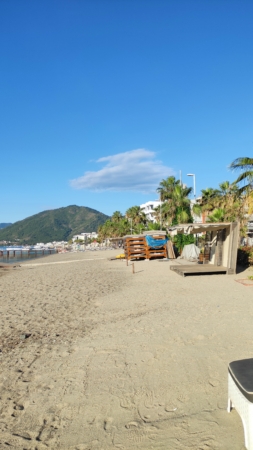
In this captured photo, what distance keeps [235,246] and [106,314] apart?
8.97 m

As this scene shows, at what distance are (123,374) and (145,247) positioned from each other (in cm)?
2390

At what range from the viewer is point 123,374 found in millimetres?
4801

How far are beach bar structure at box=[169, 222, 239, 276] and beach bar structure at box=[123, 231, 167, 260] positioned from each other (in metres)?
8.79

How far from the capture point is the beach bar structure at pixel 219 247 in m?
15.4

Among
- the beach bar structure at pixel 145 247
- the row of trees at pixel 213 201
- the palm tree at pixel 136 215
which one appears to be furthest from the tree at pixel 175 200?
the palm tree at pixel 136 215

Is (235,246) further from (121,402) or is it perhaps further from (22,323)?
(121,402)

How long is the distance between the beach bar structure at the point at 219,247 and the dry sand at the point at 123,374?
5905 mm

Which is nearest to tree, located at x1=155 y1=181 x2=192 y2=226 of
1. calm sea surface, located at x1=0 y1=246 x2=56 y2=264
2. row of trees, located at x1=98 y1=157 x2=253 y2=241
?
row of trees, located at x1=98 y1=157 x2=253 y2=241

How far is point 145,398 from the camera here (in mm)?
4051

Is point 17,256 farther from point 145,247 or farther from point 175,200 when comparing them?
point 145,247

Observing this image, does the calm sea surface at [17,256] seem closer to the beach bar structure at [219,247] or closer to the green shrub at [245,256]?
the beach bar structure at [219,247]

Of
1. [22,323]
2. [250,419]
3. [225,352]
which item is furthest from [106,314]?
[250,419]

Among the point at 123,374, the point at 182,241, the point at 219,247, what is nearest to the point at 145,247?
the point at 182,241

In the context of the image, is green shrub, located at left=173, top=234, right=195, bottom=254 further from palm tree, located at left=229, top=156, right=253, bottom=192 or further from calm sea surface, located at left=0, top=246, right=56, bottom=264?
calm sea surface, located at left=0, top=246, right=56, bottom=264
